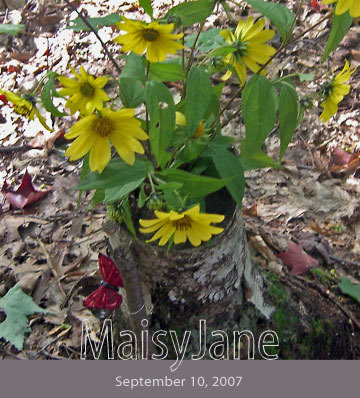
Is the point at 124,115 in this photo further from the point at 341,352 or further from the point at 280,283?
the point at 341,352

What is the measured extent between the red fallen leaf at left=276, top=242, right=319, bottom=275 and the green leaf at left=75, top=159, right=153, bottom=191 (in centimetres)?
96

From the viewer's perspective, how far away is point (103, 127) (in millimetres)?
984

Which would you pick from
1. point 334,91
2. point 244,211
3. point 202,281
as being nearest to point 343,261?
point 244,211

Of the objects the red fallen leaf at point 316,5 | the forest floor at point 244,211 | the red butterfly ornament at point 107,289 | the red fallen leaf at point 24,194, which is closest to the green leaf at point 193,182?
the red butterfly ornament at point 107,289

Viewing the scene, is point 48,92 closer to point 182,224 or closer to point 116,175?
point 116,175

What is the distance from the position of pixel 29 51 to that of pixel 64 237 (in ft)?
4.96

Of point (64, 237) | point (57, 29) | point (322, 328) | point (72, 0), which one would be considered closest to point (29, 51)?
point (57, 29)

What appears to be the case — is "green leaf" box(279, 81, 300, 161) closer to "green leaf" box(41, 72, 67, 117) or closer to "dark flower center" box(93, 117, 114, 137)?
"dark flower center" box(93, 117, 114, 137)

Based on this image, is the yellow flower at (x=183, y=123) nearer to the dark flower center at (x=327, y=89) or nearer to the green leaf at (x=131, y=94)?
the green leaf at (x=131, y=94)

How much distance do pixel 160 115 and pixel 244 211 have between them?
112 centimetres

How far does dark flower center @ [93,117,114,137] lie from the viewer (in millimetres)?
972

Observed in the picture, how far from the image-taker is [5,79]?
2.75 m

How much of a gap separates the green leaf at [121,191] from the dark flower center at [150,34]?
295 millimetres

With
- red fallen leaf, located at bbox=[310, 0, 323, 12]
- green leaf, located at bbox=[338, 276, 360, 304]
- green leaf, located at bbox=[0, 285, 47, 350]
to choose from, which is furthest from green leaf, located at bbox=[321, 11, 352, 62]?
red fallen leaf, located at bbox=[310, 0, 323, 12]
